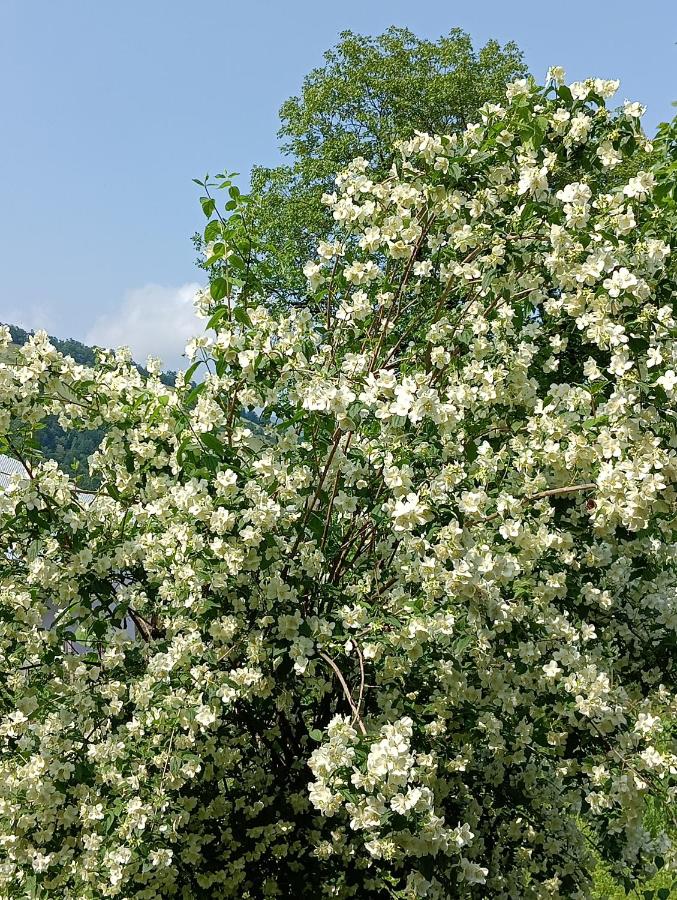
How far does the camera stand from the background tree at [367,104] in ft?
47.6

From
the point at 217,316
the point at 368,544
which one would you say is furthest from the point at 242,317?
the point at 368,544

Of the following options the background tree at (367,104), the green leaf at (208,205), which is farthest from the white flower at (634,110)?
the background tree at (367,104)

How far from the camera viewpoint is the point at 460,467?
2811mm

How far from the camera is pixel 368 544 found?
11.1 ft

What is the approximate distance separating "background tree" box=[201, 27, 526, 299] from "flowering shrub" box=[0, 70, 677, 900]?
11.2 meters

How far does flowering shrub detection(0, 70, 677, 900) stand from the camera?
2.70m

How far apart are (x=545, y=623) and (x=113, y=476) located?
1.63m

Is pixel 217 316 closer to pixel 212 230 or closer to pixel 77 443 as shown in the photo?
pixel 212 230

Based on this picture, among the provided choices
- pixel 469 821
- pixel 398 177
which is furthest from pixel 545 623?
pixel 398 177

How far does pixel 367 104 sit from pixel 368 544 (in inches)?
536

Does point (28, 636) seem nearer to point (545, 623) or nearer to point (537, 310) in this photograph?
point (545, 623)

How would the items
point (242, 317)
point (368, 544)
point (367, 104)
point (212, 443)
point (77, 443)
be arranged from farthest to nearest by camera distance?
point (367, 104), point (77, 443), point (368, 544), point (242, 317), point (212, 443)

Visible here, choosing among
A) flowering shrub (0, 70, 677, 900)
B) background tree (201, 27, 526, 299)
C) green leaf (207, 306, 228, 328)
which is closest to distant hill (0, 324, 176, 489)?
flowering shrub (0, 70, 677, 900)

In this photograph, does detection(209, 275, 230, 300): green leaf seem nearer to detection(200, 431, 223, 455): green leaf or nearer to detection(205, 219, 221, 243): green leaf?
detection(205, 219, 221, 243): green leaf
